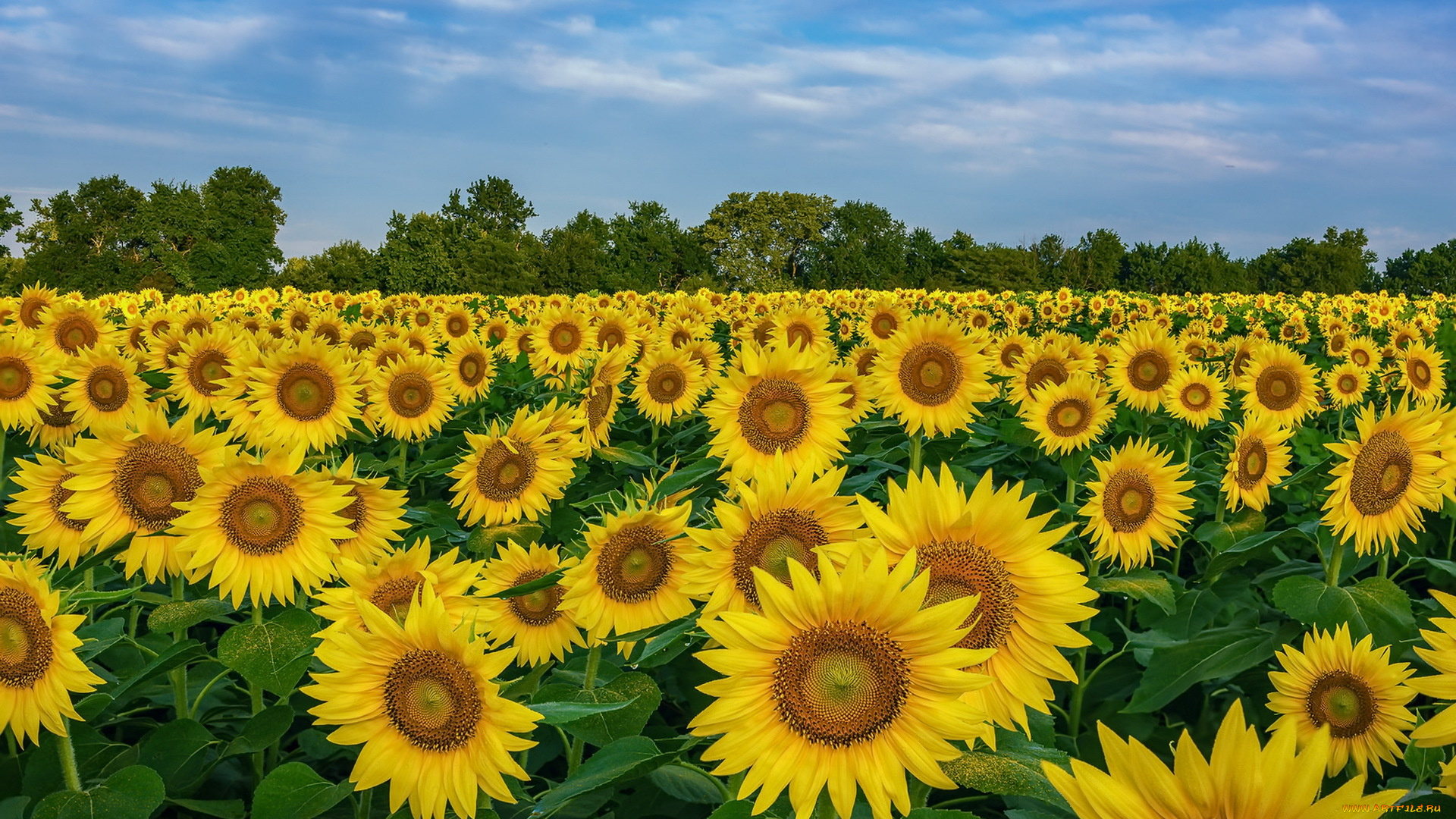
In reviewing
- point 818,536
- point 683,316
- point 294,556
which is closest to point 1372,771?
point 818,536

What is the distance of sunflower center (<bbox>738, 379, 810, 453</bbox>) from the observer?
3.87 meters

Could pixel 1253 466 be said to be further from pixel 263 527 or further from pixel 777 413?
pixel 263 527

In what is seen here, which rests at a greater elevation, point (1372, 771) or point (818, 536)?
point (818, 536)

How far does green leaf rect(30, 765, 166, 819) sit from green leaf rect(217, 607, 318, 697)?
1.12ft

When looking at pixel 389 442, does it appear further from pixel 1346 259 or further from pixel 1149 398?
pixel 1346 259

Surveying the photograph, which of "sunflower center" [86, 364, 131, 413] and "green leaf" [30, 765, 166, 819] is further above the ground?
"sunflower center" [86, 364, 131, 413]

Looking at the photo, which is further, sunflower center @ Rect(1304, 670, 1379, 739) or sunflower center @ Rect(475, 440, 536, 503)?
sunflower center @ Rect(475, 440, 536, 503)

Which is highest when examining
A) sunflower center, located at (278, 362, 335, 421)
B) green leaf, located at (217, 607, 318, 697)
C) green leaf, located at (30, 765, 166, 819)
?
sunflower center, located at (278, 362, 335, 421)

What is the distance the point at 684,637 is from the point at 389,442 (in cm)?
623

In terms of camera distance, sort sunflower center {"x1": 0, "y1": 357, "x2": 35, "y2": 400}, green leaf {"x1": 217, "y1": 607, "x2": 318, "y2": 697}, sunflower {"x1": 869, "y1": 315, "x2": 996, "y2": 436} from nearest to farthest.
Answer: green leaf {"x1": 217, "y1": 607, "x2": 318, "y2": 697}, sunflower {"x1": 869, "y1": 315, "x2": 996, "y2": 436}, sunflower center {"x1": 0, "y1": 357, "x2": 35, "y2": 400}

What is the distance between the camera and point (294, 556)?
290 centimetres

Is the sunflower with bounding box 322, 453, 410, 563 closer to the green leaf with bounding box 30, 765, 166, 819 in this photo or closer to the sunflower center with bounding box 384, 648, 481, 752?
the green leaf with bounding box 30, 765, 166, 819

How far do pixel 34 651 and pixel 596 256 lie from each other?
74.8m

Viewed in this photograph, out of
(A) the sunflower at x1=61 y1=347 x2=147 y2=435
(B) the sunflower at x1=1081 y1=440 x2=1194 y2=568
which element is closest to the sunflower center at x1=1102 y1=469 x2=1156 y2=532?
(B) the sunflower at x1=1081 y1=440 x2=1194 y2=568
